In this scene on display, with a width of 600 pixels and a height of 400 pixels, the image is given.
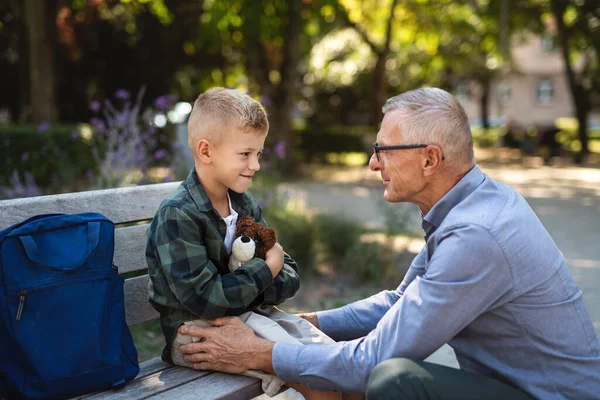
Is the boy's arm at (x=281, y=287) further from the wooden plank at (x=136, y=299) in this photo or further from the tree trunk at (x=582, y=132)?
the tree trunk at (x=582, y=132)

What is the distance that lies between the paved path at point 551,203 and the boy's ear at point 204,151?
2392 millimetres

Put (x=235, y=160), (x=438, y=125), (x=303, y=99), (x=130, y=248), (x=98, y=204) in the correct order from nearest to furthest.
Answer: (x=438, y=125) → (x=235, y=160) → (x=98, y=204) → (x=130, y=248) → (x=303, y=99)

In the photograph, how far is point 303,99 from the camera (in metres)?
24.4

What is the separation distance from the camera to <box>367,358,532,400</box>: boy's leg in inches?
70.6

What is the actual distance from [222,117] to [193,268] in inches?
21.3

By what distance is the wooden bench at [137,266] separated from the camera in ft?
6.83

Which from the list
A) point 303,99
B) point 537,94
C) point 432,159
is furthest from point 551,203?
point 537,94

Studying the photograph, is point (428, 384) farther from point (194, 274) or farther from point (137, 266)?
point (137, 266)

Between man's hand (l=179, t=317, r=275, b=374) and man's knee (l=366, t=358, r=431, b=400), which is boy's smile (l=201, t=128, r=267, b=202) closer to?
man's hand (l=179, t=317, r=275, b=374)

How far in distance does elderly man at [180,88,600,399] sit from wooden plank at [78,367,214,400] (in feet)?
0.37

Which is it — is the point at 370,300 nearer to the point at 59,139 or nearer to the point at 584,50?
the point at 59,139

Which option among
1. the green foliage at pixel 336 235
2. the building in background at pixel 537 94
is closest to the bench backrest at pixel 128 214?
the green foliage at pixel 336 235

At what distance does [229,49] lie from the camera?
59.1ft

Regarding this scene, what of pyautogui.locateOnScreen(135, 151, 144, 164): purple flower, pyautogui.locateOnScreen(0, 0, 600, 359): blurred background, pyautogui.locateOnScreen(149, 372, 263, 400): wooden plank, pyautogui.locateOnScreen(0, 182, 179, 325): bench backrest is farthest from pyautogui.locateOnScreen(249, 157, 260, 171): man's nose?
pyautogui.locateOnScreen(135, 151, 144, 164): purple flower
